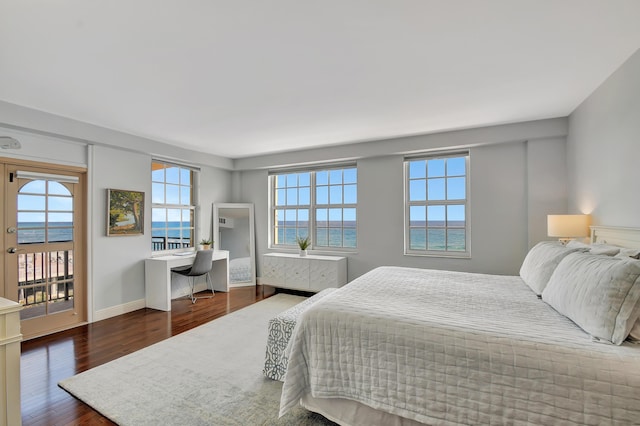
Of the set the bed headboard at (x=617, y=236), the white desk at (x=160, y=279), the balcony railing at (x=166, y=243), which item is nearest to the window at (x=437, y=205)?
the bed headboard at (x=617, y=236)

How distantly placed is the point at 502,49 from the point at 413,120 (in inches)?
60.0

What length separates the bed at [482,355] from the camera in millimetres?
1249

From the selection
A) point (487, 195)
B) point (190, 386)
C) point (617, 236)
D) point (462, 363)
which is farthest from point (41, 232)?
point (617, 236)

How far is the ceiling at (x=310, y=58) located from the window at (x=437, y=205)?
0.91 metres

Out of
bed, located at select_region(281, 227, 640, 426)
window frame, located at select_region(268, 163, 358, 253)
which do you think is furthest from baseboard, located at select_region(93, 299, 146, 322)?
bed, located at select_region(281, 227, 640, 426)

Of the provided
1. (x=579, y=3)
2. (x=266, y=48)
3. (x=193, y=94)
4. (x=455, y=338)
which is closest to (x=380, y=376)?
(x=455, y=338)

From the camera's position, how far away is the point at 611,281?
1.38m

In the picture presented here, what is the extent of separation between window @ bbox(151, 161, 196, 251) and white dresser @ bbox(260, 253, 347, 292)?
1.57m

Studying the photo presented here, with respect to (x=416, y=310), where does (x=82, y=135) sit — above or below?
above

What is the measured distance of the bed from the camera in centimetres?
125

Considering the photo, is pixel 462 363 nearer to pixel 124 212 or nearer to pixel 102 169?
pixel 124 212

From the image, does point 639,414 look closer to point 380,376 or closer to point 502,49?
point 380,376

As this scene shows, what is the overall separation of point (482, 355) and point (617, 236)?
6.65 feet

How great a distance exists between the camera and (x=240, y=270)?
569 cm
